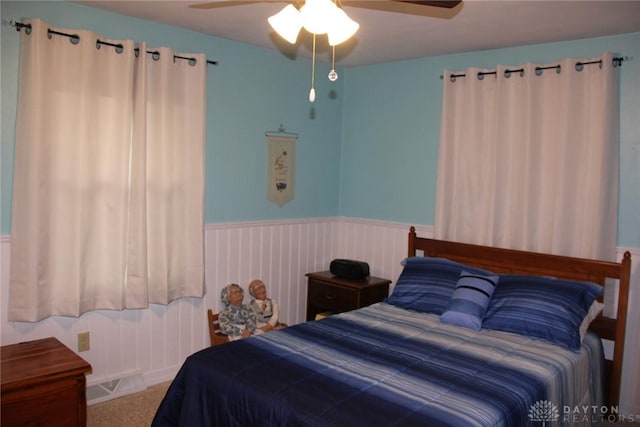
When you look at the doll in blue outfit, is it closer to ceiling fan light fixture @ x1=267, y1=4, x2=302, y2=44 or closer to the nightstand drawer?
the nightstand drawer

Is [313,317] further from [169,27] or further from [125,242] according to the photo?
[169,27]

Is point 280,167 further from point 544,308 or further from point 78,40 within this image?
point 544,308

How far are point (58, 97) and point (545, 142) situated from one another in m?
3.10

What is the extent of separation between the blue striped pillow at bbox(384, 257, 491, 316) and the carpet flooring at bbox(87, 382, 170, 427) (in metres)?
1.72

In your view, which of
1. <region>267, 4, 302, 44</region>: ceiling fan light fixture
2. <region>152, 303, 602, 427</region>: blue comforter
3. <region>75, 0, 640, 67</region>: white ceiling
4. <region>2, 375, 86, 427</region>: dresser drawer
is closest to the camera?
<region>267, 4, 302, 44</region>: ceiling fan light fixture

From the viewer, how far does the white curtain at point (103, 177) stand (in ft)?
9.21

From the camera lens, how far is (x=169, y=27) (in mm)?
3393

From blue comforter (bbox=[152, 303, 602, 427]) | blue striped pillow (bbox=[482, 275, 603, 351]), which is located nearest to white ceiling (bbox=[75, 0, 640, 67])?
blue striped pillow (bbox=[482, 275, 603, 351])

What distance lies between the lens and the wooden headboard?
3.03 meters

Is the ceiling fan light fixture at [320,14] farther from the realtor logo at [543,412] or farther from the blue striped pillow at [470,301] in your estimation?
the blue striped pillow at [470,301]

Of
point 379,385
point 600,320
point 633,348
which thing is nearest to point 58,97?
point 379,385

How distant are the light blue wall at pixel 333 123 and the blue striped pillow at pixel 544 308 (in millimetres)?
579

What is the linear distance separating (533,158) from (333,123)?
1816 mm

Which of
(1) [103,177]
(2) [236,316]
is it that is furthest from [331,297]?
(1) [103,177]
